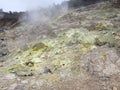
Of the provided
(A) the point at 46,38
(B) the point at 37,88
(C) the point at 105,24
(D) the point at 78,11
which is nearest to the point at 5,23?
(D) the point at 78,11

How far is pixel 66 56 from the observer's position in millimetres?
14984

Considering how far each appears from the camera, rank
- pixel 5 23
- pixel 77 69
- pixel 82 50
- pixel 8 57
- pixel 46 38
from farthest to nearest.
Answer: pixel 5 23, pixel 46 38, pixel 8 57, pixel 82 50, pixel 77 69

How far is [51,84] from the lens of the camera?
41.9 feet

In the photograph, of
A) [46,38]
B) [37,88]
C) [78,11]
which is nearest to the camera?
[37,88]

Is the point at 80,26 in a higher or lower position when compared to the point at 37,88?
higher

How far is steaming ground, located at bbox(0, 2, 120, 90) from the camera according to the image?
42.2 ft

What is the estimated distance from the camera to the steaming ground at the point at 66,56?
12875 mm

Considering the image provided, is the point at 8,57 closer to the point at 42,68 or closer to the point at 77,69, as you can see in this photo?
the point at 42,68

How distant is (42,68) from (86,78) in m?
2.46

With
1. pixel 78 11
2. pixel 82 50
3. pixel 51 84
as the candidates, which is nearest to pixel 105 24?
pixel 82 50

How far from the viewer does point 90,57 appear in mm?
14445

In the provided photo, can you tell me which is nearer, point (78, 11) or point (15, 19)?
point (78, 11)

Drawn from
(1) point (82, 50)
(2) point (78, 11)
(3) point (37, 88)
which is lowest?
(3) point (37, 88)

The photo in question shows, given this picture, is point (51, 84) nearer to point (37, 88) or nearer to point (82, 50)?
point (37, 88)
